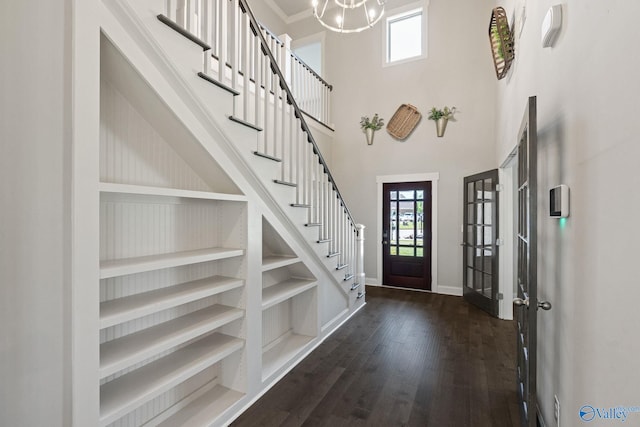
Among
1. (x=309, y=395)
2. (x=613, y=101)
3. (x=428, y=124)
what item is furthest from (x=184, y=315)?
(x=428, y=124)

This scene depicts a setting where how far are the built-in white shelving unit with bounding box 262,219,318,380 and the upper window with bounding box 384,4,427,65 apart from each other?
14.5 ft

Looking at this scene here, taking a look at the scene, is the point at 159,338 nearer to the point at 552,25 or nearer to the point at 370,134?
the point at 552,25

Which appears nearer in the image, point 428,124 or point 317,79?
point 428,124

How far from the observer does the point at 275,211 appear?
98.1 inches

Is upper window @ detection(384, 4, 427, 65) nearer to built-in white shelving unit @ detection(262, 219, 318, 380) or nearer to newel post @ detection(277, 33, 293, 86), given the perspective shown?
newel post @ detection(277, 33, 293, 86)

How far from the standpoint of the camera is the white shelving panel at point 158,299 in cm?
144

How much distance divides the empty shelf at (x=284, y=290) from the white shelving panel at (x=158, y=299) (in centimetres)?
43

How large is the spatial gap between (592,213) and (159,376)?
2.28m

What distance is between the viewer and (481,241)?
14.0ft

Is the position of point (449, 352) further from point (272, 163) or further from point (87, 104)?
point (87, 104)

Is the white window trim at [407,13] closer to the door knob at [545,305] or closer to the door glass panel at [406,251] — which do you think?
the door glass panel at [406,251]

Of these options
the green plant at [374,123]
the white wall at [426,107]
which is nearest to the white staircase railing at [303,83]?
the white wall at [426,107]

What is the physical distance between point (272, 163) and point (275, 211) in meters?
0.40

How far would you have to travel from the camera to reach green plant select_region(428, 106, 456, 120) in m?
5.02
